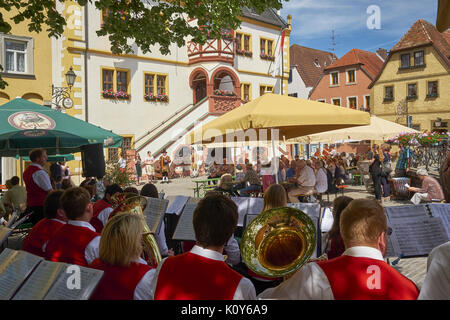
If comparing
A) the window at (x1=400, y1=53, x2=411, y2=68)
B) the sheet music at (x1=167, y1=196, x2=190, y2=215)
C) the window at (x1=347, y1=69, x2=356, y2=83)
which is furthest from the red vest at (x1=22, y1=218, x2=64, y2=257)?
the window at (x1=347, y1=69, x2=356, y2=83)

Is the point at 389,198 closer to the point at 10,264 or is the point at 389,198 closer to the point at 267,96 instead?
the point at 267,96

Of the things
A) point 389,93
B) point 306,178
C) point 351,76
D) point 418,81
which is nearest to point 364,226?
point 306,178

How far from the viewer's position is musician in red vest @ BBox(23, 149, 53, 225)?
6445mm

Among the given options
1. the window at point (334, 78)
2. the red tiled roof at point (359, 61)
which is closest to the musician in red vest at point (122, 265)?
the red tiled roof at point (359, 61)

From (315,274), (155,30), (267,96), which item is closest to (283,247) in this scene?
(315,274)

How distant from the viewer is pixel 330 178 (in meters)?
14.7

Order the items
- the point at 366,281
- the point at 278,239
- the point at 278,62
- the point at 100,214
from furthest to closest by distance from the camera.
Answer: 1. the point at 278,62
2. the point at 100,214
3. the point at 278,239
4. the point at 366,281

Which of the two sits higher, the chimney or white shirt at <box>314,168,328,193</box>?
the chimney

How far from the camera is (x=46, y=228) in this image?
3.82 meters

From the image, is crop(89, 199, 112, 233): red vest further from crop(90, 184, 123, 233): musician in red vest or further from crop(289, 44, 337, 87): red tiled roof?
crop(289, 44, 337, 87): red tiled roof

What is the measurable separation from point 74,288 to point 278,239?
1.47m

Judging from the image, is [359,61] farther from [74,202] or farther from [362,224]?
[362,224]

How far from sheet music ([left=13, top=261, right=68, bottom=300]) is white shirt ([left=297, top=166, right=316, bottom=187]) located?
8.15 metres
